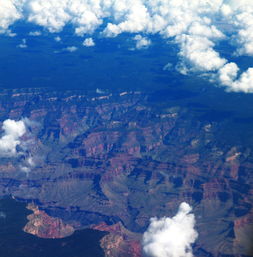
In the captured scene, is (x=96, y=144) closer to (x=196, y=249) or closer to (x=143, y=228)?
(x=143, y=228)

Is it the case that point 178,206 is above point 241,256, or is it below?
above

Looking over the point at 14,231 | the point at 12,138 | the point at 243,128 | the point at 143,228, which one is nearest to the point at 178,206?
the point at 143,228

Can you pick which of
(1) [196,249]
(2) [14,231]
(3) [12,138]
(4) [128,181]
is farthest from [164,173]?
(3) [12,138]

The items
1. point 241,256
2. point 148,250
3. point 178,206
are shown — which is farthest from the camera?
point 178,206

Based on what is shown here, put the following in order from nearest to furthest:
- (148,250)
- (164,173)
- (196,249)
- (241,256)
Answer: (148,250)
(241,256)
(196,249)
(164,173)

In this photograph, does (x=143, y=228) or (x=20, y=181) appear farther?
(x=20, y=181)

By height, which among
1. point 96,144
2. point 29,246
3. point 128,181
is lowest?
point 29,246
